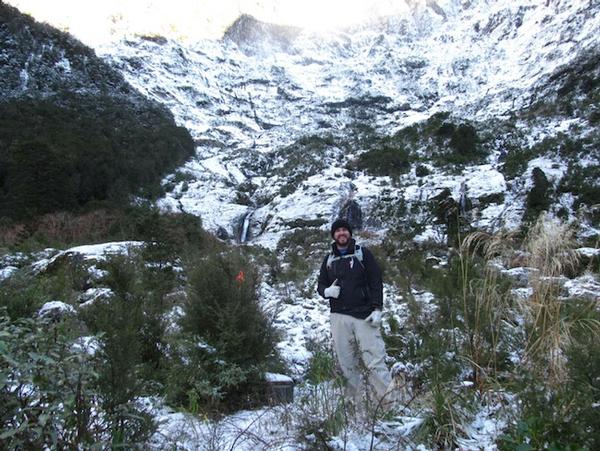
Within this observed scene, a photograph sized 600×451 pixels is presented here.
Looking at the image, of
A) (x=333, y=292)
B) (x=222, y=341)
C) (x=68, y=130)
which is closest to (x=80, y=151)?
(x=68, y=130)

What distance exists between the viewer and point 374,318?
10.6 feet

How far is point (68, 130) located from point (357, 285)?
1108 inches

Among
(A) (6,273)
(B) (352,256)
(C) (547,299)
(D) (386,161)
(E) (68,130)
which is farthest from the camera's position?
(D) (386,161)

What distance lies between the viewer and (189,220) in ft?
45.4

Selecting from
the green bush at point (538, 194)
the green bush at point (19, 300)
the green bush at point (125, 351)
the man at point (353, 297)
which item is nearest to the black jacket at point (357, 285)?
the man at point (353, 297)

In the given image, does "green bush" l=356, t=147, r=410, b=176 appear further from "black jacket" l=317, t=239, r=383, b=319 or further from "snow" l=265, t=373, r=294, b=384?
"snow" l=265, t=373, r=294, b=384

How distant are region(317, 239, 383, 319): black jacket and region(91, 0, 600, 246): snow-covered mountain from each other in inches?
461

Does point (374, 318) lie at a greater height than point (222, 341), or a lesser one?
greater

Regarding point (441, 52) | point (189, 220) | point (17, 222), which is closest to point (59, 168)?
point (17, 222)

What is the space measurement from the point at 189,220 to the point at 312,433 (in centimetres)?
1245

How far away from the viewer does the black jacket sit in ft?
10.9

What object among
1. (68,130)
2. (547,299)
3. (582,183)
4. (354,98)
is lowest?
(547,299)

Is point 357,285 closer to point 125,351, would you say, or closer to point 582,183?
point 125,351

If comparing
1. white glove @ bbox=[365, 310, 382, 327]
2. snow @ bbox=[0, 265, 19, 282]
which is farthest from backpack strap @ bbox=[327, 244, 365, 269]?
snow @ bbox=[0, 265, 19, 282]
